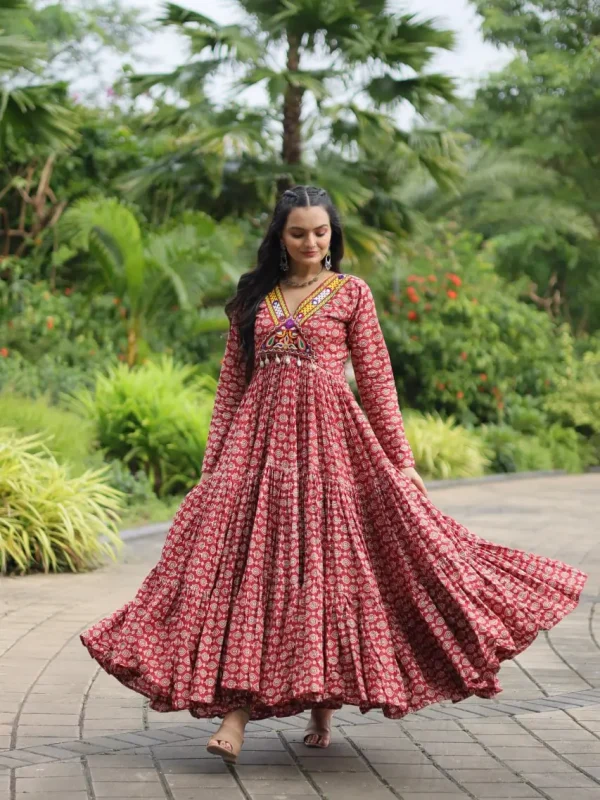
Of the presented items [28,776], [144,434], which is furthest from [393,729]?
[144,434]

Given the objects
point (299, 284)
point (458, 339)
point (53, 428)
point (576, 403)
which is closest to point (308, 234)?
point (299, 284)

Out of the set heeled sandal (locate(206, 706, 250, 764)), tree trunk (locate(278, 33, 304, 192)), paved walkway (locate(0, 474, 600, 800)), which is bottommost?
paved walkway (locate(0, 474, 600, 800))

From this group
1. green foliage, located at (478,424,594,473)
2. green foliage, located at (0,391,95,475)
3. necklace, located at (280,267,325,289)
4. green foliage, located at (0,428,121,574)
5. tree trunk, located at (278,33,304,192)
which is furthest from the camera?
green foliage, located at (478,424,594,473)

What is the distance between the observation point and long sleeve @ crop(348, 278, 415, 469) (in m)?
4.13

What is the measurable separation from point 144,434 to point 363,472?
7.57 metres

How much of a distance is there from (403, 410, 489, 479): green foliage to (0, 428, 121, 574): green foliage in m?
7.14

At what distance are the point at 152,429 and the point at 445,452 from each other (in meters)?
4.94

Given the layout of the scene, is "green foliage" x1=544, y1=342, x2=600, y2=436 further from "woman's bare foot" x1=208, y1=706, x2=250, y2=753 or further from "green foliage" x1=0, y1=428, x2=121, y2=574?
"woman's bare foot" x1=208, y1=706, x2=250, y2=753

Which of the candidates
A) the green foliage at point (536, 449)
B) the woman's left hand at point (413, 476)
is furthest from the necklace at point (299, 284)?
the green foliage at point (536, 449)

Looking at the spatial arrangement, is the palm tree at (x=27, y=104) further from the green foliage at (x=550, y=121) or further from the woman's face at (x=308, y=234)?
the green foliage at (x=550, y=121)

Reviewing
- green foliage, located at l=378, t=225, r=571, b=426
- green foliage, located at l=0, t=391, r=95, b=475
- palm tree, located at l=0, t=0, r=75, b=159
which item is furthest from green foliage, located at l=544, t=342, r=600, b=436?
palm tree, located at l=0, t=0, r=75, b=159

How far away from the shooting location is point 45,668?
527 cm

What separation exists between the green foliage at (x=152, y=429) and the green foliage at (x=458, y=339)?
244 inches

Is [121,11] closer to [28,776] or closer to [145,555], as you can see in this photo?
[145,555]
